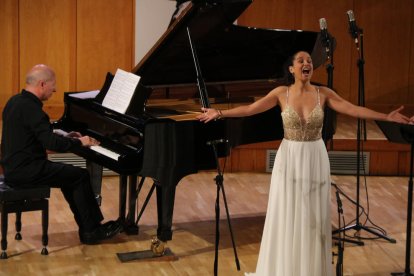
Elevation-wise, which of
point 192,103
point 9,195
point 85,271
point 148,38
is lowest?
→ point 85,271

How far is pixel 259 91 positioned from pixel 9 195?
7.93 ft

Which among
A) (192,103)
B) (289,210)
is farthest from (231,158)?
(289,210)

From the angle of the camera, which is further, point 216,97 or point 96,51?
point 96,51

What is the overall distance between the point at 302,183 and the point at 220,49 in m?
2.00

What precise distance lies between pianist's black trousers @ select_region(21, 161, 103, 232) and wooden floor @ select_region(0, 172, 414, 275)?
195mm

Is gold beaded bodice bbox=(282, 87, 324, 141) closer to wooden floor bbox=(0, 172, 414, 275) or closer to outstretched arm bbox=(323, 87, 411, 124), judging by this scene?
outstretched arm bbox=(323, 87, 411, 124)

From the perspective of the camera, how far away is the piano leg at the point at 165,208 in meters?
5.04

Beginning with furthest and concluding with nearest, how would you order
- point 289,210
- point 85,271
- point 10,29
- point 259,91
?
1. point 10,29
2. point 259,91
3. point 85,271
4. point 289,210

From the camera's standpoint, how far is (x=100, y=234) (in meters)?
5.52

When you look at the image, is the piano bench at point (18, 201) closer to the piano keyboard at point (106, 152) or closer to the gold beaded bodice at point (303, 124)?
the piano keyboard at point (106, 152)

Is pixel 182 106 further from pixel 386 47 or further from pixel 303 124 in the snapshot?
pixel 386 47

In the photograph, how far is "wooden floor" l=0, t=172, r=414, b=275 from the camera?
5.07 metres

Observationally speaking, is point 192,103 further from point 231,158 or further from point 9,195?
point 231,158

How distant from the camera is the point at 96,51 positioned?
9.09 metres
